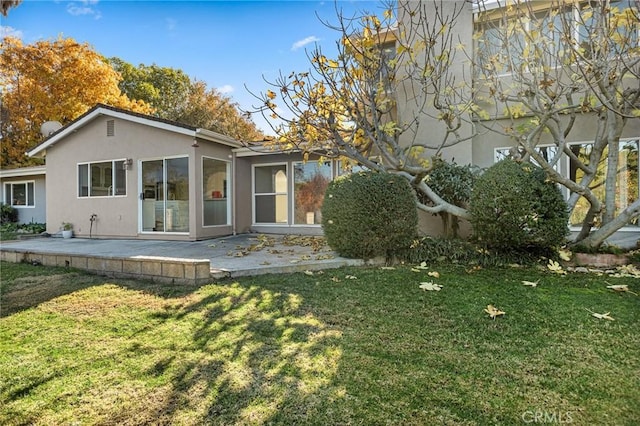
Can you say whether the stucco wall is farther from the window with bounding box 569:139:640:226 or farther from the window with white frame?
the window with bounding box 569:139:640:226

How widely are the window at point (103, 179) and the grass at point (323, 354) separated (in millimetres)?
7236

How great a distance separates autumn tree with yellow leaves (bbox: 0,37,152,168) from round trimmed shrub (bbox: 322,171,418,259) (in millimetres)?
18659

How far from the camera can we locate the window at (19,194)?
18.1 m

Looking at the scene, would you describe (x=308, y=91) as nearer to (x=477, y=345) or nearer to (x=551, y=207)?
(x=551, y=207)

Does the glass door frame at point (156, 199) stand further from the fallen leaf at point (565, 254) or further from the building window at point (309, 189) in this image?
the fallen leaf at point (565, 254)

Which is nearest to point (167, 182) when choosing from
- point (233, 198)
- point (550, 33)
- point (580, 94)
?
point (233, 198)

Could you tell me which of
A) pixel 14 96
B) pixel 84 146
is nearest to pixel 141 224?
pixel 84 146

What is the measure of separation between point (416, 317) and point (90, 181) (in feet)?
42.5

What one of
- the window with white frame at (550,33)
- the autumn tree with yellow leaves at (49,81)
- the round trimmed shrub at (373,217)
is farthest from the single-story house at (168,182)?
the autumn tree with yellow leaves at (49,81)

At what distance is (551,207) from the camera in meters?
6.27

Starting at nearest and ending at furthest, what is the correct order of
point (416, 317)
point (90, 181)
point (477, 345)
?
point (477, 345) → point (416, 317) → point (90, 181)

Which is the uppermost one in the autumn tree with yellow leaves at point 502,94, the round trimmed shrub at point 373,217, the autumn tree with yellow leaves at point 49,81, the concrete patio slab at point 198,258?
the autumn tree with yellow leaves at point 49,81

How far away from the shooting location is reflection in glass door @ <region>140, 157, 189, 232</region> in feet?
37.0

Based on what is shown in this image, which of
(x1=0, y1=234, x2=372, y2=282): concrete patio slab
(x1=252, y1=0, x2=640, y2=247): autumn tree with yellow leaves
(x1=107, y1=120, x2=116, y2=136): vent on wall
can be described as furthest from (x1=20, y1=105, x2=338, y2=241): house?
(x1=252, y1=0, x2=640, y2=247): autumn tree with yellow leaves
